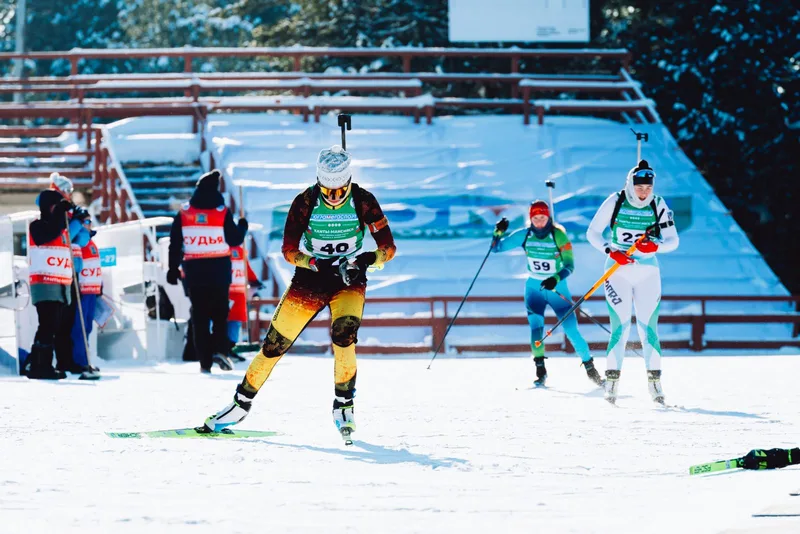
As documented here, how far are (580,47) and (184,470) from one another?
25.2 meters

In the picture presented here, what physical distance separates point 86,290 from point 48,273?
3.07ft

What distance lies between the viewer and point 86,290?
512 inches

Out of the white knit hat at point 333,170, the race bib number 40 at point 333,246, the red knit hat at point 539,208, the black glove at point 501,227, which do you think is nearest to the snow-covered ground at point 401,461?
the race bib number 40 at point 333,246

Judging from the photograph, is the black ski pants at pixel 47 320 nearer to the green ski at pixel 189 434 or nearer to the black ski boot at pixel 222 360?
the black ski boot at pixel 222 360

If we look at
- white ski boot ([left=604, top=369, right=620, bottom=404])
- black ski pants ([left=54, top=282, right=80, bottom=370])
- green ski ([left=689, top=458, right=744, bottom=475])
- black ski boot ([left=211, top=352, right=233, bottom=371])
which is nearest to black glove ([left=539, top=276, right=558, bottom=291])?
white ski boot ([left=604, top=369, right=620, bottom=404])

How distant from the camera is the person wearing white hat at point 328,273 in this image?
7605 millimetres

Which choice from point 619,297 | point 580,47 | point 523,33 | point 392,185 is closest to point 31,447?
point 619,297

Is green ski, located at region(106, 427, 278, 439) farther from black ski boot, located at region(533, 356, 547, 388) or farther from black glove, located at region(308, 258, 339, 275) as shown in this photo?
black ski boot, located at region(533, 356, 547, 388)

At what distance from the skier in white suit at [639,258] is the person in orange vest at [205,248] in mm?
3960

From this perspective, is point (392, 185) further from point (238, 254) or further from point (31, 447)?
point (31, 447)

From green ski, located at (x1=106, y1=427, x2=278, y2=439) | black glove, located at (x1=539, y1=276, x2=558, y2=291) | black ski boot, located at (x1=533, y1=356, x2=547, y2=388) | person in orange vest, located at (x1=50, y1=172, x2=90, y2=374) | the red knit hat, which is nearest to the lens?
green ski, located at (x1=106, y1=427, x2=278, y2=439)

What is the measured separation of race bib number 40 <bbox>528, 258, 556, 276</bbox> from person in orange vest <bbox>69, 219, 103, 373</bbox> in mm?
4021

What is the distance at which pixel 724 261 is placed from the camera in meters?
23.1

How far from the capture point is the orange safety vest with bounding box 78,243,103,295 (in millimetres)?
12938
